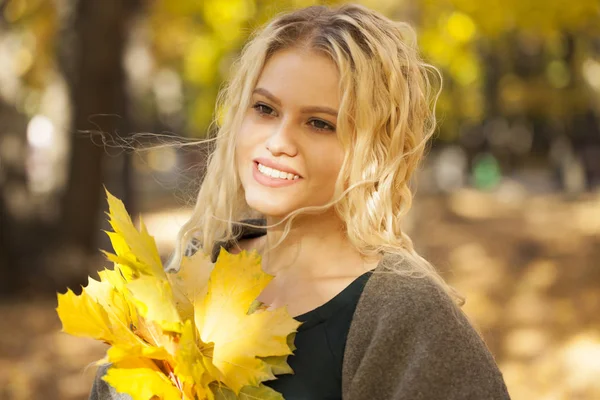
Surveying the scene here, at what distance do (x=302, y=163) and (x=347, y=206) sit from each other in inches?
6.4

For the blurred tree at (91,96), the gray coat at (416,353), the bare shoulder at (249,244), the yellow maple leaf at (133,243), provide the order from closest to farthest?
the gray coat at (416,353) → the yellow maple leaf at (133,243) → the bare shoulder at (249,244) → the blurred tree at (91,96)

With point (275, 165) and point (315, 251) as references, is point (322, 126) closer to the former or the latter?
point (275, 165)

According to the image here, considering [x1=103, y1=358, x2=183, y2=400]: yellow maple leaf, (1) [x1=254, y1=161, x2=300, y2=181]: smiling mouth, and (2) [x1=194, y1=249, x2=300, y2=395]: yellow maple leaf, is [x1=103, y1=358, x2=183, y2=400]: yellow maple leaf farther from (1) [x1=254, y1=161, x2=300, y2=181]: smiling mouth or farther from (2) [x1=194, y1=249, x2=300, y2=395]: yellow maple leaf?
(1) [x1=254, y1=161, x2=300, y2=181]: smiling mouth

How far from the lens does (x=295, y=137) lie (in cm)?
214

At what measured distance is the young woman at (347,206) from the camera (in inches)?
75.1

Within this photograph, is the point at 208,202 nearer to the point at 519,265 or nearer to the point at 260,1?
the point at 260,1

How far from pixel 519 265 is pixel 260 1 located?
4.86 metres

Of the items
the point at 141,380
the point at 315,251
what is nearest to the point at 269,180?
the point at 315,251

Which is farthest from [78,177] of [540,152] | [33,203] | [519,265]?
[540,152]

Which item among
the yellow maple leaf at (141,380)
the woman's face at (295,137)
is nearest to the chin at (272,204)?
the woman's face at (295,137)

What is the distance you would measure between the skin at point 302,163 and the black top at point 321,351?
67 millimetres

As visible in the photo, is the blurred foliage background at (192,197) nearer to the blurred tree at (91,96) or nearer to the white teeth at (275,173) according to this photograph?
the blurred tree at (91,96)

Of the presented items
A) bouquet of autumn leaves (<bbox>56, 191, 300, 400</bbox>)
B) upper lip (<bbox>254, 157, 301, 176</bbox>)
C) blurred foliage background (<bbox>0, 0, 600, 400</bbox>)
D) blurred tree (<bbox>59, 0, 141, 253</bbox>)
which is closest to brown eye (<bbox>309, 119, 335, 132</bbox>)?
upper lip (<bbox>254, 157, 301, 176</bbox>)

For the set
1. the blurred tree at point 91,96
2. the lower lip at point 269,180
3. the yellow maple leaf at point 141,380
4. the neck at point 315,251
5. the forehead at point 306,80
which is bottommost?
the yellow maple leaf at point 141,380
